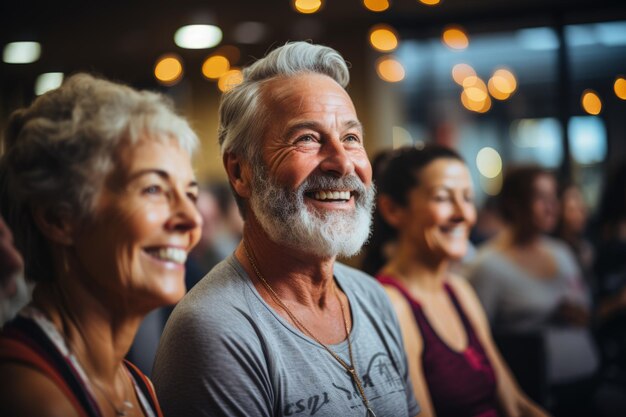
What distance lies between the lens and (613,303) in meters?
3.58

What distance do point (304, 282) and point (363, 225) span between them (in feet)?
0.64

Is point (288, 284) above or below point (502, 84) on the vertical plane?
below

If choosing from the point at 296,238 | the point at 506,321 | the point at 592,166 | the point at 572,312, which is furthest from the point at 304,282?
the point at 592,166

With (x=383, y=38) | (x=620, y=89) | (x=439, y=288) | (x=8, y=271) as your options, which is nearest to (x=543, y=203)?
(x=439, y=288)

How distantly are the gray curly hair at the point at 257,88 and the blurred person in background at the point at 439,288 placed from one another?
0.82 m

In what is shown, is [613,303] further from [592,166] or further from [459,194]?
[592,166]

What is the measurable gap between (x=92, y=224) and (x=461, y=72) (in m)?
6.63

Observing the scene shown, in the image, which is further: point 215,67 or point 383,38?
point 215,67

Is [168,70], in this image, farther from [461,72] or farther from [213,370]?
[213,370]

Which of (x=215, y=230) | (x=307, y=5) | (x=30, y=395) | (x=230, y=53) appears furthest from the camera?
(x=230, y=53)

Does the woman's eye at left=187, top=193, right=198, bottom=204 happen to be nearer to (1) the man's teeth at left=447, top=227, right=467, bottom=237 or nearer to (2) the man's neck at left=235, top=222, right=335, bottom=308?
(2) the man's neck at left=235, top=222, right=335, bottom=308

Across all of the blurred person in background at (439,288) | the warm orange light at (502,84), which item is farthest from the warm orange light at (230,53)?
the blurred person in background at (439,288)

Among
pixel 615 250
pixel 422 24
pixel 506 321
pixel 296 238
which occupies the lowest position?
pixel 506 321

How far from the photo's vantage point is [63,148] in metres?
1.12
